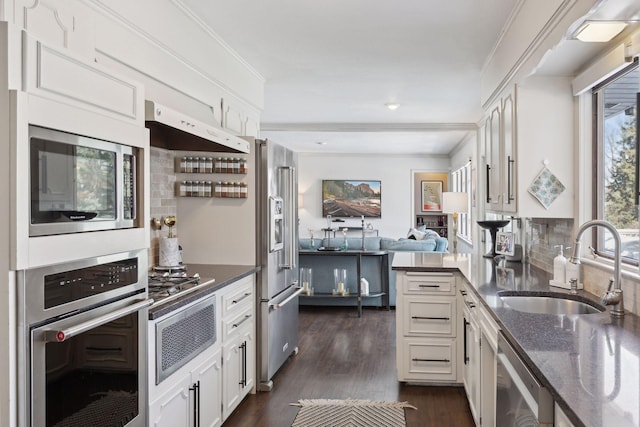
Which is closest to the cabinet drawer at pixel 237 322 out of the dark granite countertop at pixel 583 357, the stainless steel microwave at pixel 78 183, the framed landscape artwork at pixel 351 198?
the stainless steel microwave at pixel 78 183

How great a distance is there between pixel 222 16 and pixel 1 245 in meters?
2.29

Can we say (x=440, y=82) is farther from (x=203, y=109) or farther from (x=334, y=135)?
(x=334, y=135)

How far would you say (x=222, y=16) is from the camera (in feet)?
10.6

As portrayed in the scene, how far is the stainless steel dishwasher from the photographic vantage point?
4.56 feet

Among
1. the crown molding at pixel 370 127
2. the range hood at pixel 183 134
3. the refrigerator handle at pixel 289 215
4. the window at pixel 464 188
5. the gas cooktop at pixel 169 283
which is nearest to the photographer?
the range hood at pixel 183 134

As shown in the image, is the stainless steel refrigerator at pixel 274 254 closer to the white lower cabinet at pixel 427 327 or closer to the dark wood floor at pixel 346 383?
the dark wood floor at pixel 346 383

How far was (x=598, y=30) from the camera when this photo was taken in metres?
2.10

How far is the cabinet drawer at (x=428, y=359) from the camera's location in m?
3.77

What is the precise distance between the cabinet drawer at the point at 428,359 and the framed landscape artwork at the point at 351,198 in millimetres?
7663

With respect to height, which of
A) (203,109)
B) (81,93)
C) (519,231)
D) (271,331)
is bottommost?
(271,331)

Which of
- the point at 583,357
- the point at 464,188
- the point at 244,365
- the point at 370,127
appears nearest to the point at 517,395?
the point at 583,357

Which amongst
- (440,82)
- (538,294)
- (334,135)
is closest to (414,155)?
(334,135)

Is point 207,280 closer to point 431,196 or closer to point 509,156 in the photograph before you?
point 509,156

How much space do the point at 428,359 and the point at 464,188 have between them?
19.1 feet
